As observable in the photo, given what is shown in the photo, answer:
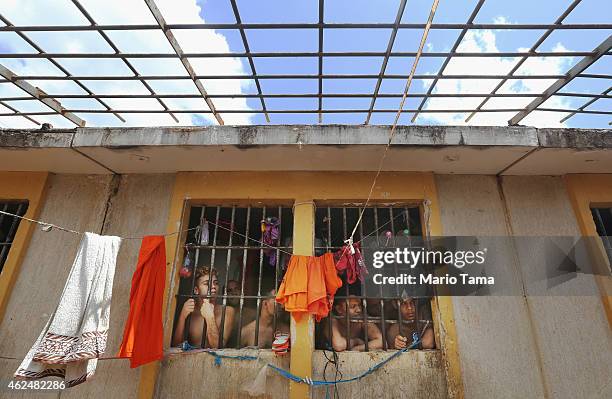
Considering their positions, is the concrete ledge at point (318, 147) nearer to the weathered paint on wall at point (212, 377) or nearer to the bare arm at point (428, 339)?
the bare arm at point (428, 339)

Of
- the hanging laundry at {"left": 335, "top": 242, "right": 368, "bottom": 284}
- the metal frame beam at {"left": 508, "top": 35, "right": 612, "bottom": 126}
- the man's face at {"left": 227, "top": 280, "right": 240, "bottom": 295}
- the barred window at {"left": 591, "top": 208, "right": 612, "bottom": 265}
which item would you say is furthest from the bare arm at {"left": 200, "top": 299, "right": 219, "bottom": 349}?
the barred window at {"left": 591, "top": 208, "right": 612, "bottom": 265}

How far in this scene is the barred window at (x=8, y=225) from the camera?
4.05m

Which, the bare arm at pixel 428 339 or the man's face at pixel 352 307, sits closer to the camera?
the bare arm at pixel 428 339

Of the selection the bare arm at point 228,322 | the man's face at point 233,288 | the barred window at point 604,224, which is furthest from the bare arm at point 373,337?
the barred window at point 604,224

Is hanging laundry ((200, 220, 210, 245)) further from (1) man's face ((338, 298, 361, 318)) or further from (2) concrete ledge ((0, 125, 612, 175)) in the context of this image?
(1) man's face ((338, 298, 361, 318))

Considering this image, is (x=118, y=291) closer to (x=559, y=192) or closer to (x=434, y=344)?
(x=434, y=344)

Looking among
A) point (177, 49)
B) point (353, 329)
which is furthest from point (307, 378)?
point (177, 49)

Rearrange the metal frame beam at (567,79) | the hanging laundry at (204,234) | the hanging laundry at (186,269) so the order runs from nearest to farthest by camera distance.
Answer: the metal frame beam at (567,79) < the hanging laundry at (186,269) < the hanging laundry at (204,234)

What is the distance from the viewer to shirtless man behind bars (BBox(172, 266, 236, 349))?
369cm

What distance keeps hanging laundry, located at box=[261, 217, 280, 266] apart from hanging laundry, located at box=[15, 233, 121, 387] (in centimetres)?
172

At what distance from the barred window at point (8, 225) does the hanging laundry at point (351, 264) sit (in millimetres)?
4457

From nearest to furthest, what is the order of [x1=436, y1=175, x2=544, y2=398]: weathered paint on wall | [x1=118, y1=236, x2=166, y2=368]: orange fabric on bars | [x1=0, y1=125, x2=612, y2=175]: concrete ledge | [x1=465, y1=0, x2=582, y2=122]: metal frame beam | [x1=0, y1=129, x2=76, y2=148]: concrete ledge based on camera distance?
[x1=465, y1=0, x2=582, y2=122]: metal frame beam < [x1=118, y1=236, x2=166, y2=368]: orange fabric on bars < [x1=436, y1=175, x2=544, y2=398]: weathered paint on wall < [x1=0, y1=125, x2=612, y2=175]: concrete ledge < [x1=0, y1=129, x2=76, y2=148]: concrete ledge

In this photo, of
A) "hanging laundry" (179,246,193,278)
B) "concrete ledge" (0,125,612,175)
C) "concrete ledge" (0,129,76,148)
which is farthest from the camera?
"hanging laundry" (179,246,193,278)

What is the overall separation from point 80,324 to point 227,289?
1.59 m
